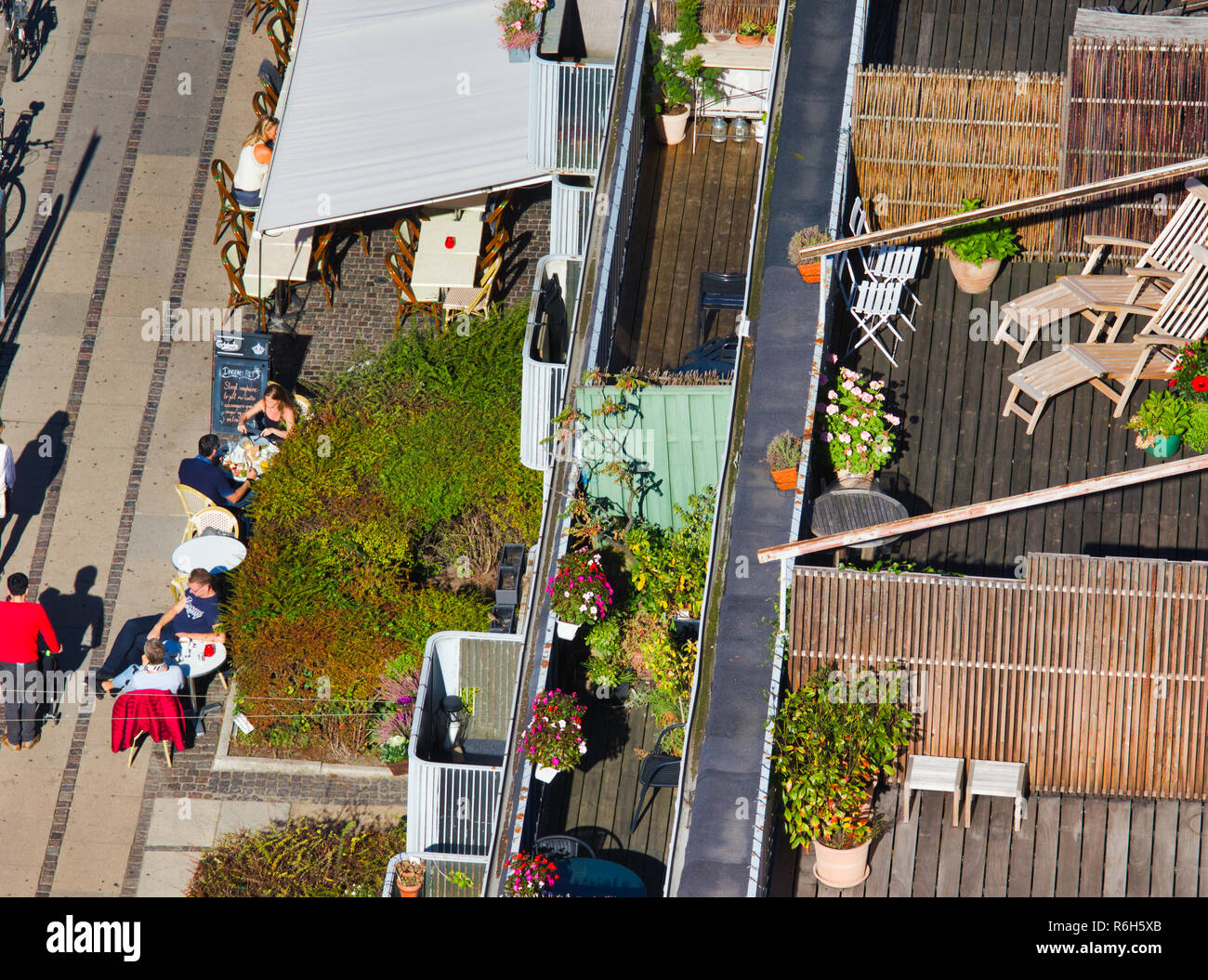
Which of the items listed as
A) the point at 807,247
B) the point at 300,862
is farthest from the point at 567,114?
the point at 300,862

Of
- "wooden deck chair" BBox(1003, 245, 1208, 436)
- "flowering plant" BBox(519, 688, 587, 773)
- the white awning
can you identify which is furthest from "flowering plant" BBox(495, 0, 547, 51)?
"flowering plant" BBox(519, 688, 587, 773)

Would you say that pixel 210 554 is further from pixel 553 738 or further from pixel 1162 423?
pixel 1162 423

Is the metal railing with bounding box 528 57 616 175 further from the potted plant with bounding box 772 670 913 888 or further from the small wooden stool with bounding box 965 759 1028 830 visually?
the small wooden stool with bounding box 965 759 1028 830

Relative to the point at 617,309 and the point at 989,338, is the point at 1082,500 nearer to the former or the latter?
the point at 989,338

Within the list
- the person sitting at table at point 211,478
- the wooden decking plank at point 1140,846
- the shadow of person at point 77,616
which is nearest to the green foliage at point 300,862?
the shadow of person at point 77,616

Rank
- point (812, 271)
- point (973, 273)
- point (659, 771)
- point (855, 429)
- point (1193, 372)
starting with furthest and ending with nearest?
point (973, 273)
point (812, 271)
point (1193, 372)
point (855, 429)
point (659, 771)
